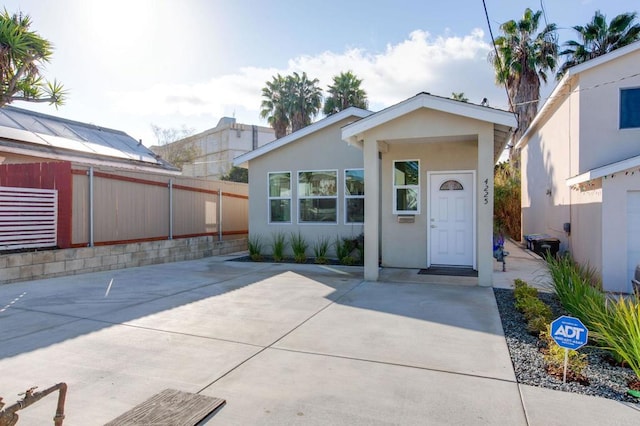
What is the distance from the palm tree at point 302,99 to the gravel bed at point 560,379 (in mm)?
→ 21329

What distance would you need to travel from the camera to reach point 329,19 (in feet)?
31.7

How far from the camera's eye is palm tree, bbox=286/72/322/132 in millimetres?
24656

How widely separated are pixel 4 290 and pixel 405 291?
723 cm

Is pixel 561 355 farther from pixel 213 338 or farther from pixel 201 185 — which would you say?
pixel 201 185

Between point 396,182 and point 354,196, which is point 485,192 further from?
point 354,196

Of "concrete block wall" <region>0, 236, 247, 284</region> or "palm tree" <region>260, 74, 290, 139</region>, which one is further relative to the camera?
"palm tree" <region>260, 74, 290, 139</region>

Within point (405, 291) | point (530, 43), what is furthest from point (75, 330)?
point (530, 43)

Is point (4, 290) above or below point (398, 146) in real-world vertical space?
below

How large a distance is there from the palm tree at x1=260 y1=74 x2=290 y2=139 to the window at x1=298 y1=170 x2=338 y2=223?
47.1 ft

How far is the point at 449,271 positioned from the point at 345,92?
1637 cm

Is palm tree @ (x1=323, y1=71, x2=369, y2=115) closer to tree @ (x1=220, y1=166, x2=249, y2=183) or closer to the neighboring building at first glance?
tree @ (x1=220, y1=166, x2=249, y2=183)

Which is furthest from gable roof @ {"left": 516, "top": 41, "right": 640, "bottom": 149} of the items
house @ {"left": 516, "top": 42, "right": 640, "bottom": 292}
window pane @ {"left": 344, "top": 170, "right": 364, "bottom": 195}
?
window pane @ {"left": 344, "top": 170, "right": 364, "bottom": 195}

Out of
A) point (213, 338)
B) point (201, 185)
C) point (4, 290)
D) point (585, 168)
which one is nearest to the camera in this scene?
point (213, 338)

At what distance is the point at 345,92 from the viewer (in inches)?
904
